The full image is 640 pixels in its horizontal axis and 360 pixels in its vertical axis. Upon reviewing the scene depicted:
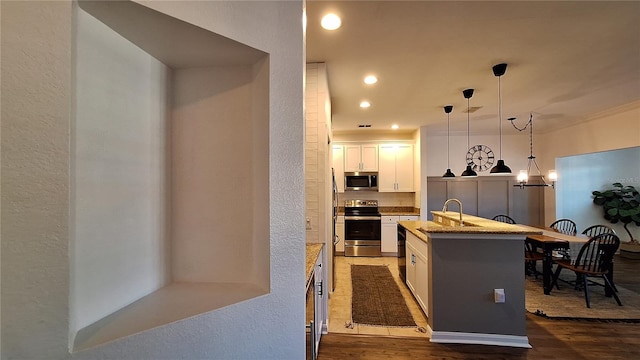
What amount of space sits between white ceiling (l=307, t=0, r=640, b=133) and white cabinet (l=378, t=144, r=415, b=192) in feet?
5.13

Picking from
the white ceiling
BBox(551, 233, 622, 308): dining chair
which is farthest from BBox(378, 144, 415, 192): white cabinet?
BBox(551, 233, 622, 308): dining chair

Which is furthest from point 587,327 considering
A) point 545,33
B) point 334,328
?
point 545,33

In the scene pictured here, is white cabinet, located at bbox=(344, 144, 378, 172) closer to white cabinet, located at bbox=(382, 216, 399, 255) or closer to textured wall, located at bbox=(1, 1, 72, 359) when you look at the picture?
white cabinet, located at bbox=(382, 216, 399, 255)

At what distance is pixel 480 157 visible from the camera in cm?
574

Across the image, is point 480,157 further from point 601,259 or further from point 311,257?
point 311,257

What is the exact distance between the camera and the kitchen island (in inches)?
90.0

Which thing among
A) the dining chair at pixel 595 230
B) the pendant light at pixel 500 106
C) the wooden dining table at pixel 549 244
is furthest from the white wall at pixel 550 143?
the wooden dining table at pixel 549 244

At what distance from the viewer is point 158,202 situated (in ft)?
3.47

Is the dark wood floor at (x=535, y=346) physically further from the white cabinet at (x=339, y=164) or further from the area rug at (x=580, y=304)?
the white cabinet at (x=339, y=164)

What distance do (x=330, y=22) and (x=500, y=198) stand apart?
5777mm

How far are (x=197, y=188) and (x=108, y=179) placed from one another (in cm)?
31

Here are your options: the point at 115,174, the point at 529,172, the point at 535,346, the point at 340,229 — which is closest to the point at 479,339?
the point at 535,346

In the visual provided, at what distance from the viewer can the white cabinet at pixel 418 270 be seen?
2.63 m

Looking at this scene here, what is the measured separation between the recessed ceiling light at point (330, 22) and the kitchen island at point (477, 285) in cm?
192
